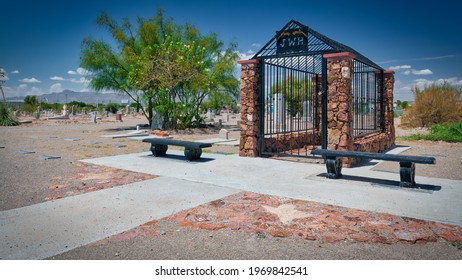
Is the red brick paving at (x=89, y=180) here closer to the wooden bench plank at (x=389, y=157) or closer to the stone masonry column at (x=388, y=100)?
the wooden bench plank at (x=389, y=157)

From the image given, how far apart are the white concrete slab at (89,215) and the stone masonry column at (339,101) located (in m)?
3.42

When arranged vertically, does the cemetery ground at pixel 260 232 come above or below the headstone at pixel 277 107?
below

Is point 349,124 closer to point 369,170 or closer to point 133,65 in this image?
point 369,170

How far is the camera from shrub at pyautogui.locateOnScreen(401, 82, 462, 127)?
1909cm

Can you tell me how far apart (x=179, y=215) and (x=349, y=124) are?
5102mm

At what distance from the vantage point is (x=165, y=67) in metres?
19.4

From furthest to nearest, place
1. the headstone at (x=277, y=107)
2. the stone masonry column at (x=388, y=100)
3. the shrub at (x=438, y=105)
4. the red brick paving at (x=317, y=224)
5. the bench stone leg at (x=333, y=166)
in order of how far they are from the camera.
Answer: the shrub at (x=438, y=105) < the stone masonry column at (x=388, y=100) < the headstone at (x=277, y=107) < the bench stone leg at (x=333, y=166) < the red brick paving at (x=317, y=224)

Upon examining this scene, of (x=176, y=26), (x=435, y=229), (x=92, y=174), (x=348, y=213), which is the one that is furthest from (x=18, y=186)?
(x=176, y=26)

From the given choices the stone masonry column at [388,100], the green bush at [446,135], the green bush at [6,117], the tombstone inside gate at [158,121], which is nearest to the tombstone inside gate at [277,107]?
the stone masonry column at [388,100]

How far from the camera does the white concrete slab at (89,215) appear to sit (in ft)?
11.7

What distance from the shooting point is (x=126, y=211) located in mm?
4625

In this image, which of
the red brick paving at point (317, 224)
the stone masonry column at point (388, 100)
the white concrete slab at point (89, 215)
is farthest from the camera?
the stone masonry column at point (388, 100)

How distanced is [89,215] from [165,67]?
51.7 feet

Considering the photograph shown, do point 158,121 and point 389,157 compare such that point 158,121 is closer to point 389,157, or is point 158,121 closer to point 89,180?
point 89,180
